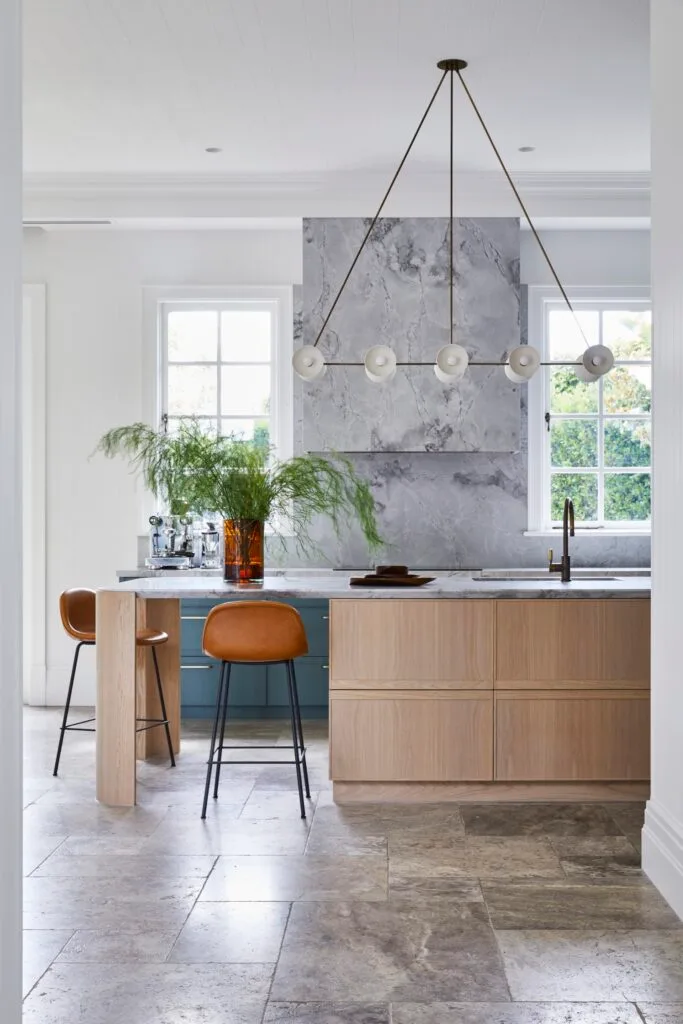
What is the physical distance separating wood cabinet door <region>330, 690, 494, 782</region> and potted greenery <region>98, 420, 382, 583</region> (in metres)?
0.86

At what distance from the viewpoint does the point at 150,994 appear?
98.0 inches

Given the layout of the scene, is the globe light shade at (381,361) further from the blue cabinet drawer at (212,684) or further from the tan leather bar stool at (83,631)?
the blue cabinet drawer at (212,684)

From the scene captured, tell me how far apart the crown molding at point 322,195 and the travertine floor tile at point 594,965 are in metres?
4.30

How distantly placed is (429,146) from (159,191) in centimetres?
166

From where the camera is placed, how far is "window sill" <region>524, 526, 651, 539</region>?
20.5ft

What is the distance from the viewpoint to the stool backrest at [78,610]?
4773 millimetres

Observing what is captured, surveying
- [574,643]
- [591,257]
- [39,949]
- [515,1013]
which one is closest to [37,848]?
[39,949]

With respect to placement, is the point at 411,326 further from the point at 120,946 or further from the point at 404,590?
the point at 120,946

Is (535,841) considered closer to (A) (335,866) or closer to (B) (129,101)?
(A) (335,866)

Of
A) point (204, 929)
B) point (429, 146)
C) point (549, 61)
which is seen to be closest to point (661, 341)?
point (549, 61)

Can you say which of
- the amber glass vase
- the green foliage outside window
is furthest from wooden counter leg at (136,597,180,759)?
the green foliage outside window

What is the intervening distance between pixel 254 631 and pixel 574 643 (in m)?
1.32

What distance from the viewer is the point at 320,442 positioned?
5879mm

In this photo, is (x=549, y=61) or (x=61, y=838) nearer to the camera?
(x=61, y=838)
